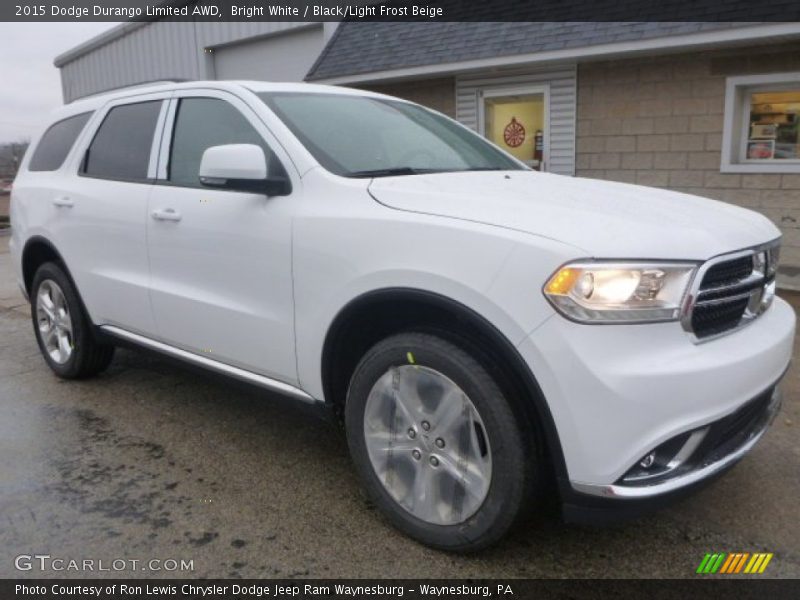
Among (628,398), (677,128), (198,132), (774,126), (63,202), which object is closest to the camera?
(628,398)

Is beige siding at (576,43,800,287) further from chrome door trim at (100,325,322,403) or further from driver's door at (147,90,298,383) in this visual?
chrome door trim at (100,325,322,403)

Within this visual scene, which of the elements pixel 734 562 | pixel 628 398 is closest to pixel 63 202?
pixel 628 398

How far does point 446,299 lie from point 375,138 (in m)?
1.23

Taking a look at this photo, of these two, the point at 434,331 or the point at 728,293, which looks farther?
the point at 434,331

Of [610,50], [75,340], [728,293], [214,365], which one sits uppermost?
[610,50]

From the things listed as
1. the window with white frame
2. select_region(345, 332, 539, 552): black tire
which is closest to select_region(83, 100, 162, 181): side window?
select_region(345, 332, 539, 552): black tire

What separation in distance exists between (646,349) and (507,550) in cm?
101

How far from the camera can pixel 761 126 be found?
752 centimetres

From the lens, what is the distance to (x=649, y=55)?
7723mm

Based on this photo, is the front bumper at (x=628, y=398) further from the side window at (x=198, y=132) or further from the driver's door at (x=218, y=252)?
the side window at (x=198, y=132)

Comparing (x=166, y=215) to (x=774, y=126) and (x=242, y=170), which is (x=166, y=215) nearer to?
(x=242, y=170)

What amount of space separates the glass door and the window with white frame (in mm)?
2218

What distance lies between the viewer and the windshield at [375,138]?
3025 mm

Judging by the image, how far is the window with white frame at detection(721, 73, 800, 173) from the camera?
7.27 meters
